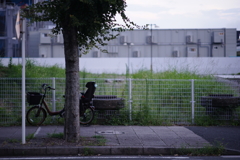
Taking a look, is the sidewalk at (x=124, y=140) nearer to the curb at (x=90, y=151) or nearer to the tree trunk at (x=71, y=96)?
the curb at (x=90, y=151)

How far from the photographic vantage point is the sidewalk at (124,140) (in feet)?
21.3

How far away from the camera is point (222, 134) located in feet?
27.3

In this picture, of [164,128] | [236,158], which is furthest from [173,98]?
[236,158]

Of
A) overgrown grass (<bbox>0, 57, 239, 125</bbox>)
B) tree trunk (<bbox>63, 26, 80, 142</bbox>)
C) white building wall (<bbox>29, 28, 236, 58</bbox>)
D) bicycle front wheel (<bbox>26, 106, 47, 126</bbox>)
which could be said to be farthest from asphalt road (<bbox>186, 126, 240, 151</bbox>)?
white building wall (<bbox>29, 28, 236, 58</bbox>)

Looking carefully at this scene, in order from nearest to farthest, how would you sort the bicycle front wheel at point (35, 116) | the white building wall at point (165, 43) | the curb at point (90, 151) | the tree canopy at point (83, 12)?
the curb at point (90, 151) → the tree canopy at point (83, 12) → the bicycle front wheel at point (35, 116) → the white building wall at point (165, 43)

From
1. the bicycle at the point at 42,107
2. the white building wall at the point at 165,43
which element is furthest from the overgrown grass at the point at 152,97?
the white building wall at the point at 165,43

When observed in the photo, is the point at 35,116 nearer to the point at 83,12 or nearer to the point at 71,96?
the point at 71,96

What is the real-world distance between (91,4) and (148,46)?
33.3 meters

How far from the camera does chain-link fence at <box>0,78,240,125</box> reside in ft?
32.0

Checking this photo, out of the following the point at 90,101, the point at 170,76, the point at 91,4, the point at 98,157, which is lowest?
the point at 98,157

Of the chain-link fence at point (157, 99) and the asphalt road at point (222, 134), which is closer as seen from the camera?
the asphalt road at point (222, 134)

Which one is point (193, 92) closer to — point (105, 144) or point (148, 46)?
point (105, 144)

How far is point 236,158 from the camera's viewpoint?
6.23 metres

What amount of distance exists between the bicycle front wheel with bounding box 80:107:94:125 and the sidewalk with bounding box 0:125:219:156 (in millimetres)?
260
